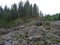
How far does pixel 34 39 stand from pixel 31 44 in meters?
1.13

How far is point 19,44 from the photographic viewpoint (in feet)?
107

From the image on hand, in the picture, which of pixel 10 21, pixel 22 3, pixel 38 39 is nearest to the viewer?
pixel 38 39

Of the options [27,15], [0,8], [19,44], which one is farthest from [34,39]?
[0,8]

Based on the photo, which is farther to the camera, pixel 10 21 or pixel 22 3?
pixel 22 3

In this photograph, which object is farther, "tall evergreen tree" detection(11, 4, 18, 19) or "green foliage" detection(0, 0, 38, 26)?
"tall evergreen tree" detection(11, 4, 18, 19)

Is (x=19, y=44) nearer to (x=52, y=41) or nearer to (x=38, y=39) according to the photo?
(x=38, y=39)

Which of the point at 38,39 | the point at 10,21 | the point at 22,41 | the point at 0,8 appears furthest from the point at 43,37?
the point at 0,8

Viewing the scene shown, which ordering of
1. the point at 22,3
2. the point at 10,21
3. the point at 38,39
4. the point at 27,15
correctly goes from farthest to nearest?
the point at 22,3, the point at 27,15, the point at 10,21, the point at 38,39

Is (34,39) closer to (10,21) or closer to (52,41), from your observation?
(52,41)

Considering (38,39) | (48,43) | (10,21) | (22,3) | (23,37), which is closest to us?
(48,43)

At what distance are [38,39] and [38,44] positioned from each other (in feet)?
5.52

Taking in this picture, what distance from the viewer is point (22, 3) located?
10006 centimetres

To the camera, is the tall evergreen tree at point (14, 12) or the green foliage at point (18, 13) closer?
the green foliage at point (18, 13)

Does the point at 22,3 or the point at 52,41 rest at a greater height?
the point at 22,3
